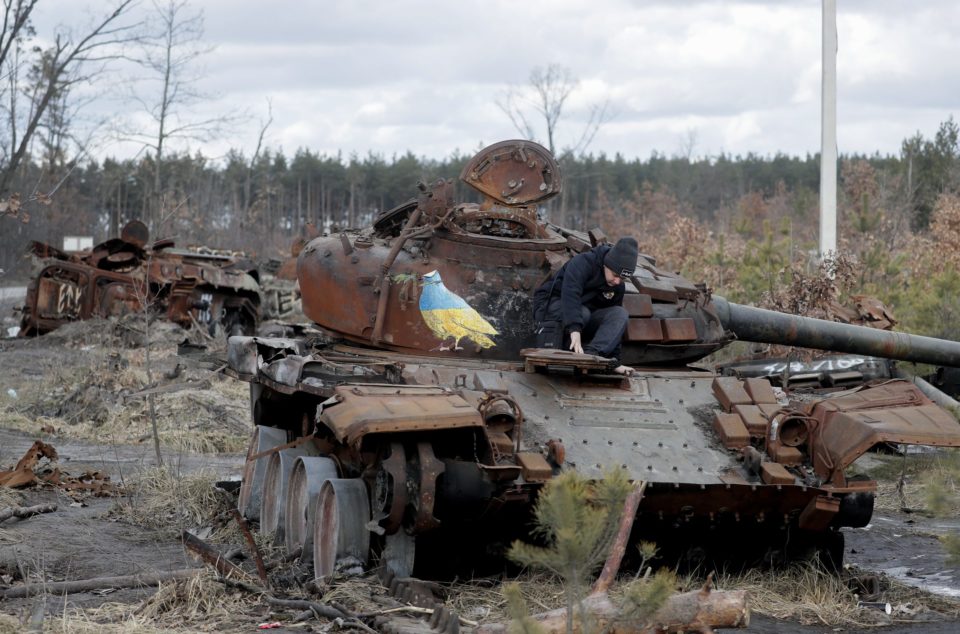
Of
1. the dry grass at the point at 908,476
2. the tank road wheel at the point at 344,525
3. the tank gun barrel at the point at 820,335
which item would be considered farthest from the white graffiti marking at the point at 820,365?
the tank road wheel at the point at 344,525

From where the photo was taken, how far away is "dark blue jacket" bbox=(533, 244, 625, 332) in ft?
27.9

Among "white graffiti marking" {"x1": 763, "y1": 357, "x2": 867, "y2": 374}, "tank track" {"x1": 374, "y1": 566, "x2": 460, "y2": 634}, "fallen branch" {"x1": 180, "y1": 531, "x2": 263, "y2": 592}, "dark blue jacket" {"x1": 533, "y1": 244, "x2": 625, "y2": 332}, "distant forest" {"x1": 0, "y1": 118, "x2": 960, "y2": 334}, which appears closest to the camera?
"tank track" {"x1": 374, "y1": 566, "x2": 460, "y2": 634}

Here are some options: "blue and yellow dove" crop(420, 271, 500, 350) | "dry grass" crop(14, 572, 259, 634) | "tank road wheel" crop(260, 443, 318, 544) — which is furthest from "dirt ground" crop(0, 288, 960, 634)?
"blue and yellow dove" crop(420, 271, 500, 350)

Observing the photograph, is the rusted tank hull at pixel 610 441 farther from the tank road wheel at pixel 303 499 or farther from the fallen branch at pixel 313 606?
the fallen branch at pixel 313 606

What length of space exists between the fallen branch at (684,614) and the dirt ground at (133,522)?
117 cm

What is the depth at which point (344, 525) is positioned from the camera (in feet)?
24.8

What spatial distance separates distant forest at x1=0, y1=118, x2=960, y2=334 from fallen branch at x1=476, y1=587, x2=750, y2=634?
550 cm

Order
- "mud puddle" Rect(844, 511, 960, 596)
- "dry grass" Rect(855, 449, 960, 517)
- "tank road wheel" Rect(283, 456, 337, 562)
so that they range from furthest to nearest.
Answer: "dry grass" Rect(855, 449, 960, 517) < "mud puddle" Rect(844, 511, 960, 596) < "tank road wheel" Rect(283, 456, 337, 562)

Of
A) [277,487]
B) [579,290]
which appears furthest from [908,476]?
[277,487]

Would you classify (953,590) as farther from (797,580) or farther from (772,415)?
(772,415)

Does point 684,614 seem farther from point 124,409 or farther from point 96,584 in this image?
point 124,409

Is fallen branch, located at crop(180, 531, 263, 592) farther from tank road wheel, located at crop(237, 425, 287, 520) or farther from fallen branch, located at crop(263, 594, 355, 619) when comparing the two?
tank road wheel, located at crop(237, 425, 287, 520)

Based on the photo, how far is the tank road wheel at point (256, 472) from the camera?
9984 millimetres

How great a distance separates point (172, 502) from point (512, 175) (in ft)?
11.9
